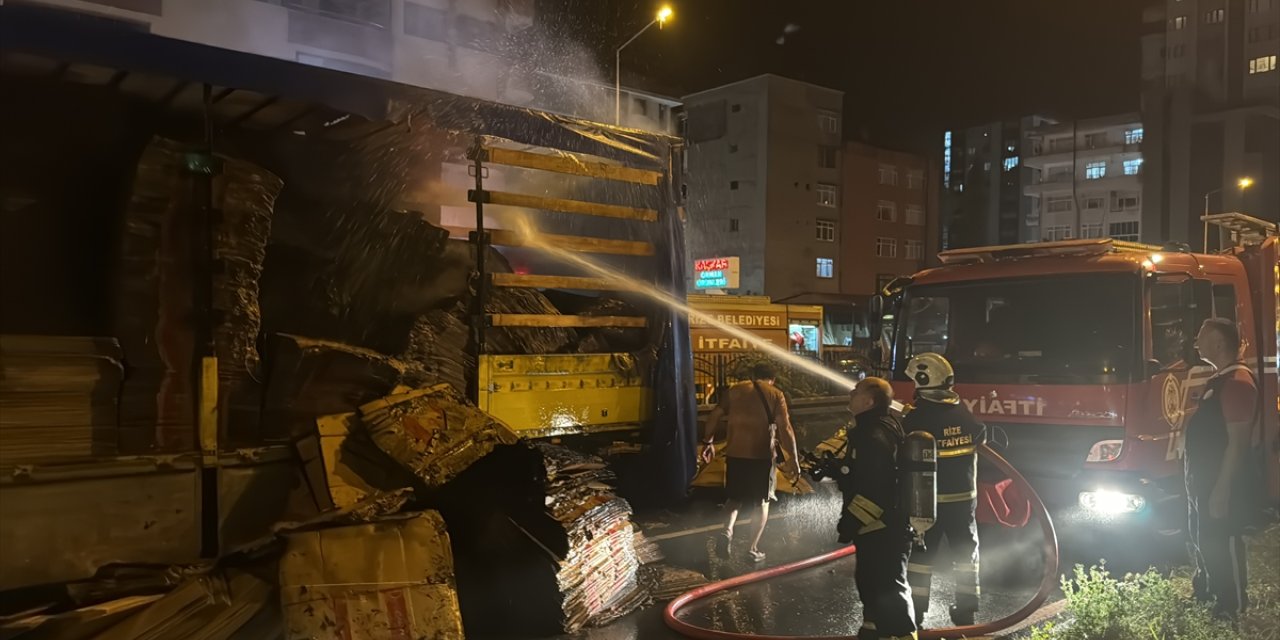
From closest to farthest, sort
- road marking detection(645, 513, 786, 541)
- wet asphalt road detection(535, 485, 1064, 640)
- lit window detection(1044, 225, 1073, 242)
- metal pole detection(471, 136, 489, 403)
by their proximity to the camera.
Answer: wet asphalt road detection(535, 485, 1064, 640) → metal pole detection(471, 136, 489, 403) → road marking detection(645, 513, 786, 541) → lit window detection(1044, 225, 1073, 242)

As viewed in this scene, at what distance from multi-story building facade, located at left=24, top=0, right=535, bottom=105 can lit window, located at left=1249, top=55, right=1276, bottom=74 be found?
4669cm

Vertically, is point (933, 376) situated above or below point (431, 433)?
above

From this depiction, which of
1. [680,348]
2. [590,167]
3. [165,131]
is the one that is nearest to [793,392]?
[680,348]

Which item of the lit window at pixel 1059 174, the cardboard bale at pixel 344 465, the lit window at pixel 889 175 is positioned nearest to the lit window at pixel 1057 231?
the lit window at pixel 1059 174

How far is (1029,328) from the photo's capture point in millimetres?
6293

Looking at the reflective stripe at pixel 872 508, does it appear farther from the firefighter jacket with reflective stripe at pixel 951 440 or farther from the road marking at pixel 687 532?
the road marking at pixel 687 532

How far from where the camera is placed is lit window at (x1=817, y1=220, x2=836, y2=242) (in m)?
41.6

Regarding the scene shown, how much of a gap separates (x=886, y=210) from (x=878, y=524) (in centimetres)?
4270

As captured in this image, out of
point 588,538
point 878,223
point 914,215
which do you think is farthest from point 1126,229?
point 588,538

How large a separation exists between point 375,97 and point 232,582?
297 cm

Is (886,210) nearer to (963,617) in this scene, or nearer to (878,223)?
(878,223)

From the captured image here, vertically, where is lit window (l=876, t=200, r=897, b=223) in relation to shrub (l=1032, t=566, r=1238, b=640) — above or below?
above

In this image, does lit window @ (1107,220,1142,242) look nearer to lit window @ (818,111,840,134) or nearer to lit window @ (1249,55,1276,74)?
lit window @ (1249,55,1276,74)

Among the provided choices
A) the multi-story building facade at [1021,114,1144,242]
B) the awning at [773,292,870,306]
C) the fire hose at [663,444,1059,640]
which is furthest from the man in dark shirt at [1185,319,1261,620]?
the multi-story building facade at [1021,114,1144,242]
